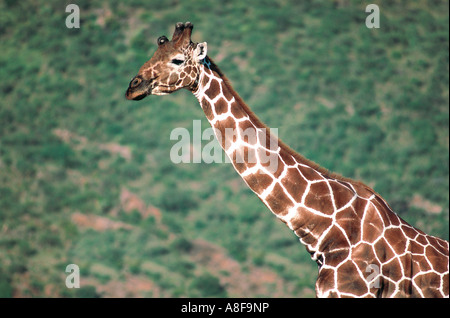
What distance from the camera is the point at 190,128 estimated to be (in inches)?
491

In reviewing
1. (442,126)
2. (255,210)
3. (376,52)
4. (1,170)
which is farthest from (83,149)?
(442,126)

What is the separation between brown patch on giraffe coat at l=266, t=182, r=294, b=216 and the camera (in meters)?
5.14

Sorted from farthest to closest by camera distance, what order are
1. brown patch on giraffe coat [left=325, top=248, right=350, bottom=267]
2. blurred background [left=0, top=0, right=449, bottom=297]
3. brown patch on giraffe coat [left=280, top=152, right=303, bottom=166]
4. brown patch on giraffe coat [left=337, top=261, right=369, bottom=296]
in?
blurred background [left=0, top=0, right=449, bottom=297], brown patch on giraffe coat [left=280, top=152, right=303, bottom=166], brown patch on giraffe coat [left=325, top=248, right=350, bottom=267], brown patch on giraffe coat [left=337, top=261, right=369, bottom=296]

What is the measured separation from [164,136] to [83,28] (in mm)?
3651

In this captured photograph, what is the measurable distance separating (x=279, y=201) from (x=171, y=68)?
64.5 inches

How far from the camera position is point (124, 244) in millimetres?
11570

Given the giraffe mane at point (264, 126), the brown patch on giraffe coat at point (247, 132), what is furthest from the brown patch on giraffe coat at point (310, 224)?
the brown patch on giraffe coat at point (247, 132)

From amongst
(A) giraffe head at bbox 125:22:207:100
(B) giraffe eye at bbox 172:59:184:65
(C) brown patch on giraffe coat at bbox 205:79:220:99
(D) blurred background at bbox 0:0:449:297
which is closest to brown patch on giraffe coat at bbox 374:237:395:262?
(C) brown patch on giraffe coat at bbox 205:79:220:99

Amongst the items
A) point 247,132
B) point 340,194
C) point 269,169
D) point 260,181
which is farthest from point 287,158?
point 340,194

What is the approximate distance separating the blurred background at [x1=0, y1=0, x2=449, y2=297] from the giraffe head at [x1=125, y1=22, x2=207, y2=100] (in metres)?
6.92

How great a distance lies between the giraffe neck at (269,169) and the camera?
16.9 ft

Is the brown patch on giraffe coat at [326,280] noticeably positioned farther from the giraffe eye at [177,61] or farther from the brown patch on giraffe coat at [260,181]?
the giraffe eye at [177,61]

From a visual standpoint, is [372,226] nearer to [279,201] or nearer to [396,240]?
[396,240]

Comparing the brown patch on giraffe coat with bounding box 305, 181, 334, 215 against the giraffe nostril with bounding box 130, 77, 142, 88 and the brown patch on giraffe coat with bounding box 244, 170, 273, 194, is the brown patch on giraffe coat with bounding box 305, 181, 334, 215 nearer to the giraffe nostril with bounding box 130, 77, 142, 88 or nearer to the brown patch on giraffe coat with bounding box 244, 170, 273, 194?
the brown patch on giraffe coat with bounding box 244, 170, 273, 194
